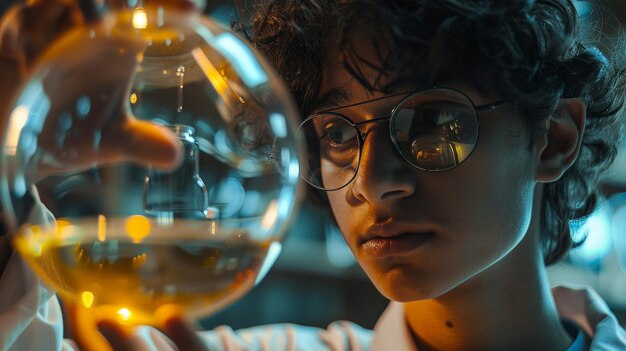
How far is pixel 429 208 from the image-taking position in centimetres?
124

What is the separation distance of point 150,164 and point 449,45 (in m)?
0.68

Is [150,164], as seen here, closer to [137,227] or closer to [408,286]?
[137,227]

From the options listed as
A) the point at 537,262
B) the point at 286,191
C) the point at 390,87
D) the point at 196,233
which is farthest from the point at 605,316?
the point at 196,233

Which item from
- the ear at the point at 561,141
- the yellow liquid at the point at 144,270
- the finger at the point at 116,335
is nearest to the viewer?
the yellow liquid at the point at 144,270

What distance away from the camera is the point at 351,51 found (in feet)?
4.22

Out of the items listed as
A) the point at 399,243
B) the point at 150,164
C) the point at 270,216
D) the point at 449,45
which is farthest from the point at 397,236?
the point at 150,164

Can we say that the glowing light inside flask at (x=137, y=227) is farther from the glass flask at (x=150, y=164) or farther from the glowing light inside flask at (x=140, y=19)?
the glowing light inside flask at (x=140, y=19)

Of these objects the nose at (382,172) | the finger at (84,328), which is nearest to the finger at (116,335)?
Answer: the finger at (84,328)

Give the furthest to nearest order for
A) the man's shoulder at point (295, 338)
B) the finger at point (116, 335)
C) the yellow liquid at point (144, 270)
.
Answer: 1. the man's shoulder at point (295, 338)
2. the finger at point (116, 335)
3. the yellow liquid at point (144, 270)

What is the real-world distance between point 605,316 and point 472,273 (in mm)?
461

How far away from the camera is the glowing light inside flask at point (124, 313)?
77cm

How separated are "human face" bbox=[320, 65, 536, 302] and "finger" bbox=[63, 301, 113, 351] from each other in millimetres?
486

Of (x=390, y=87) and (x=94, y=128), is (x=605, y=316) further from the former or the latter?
(x=94, y=128)

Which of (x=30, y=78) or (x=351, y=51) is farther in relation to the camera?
(x=351, y=51)
